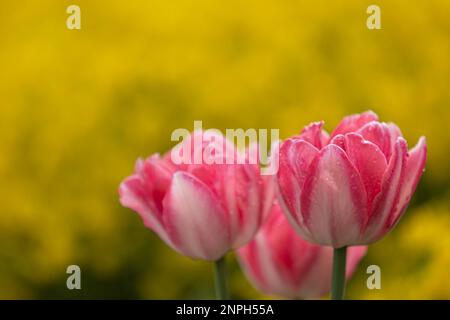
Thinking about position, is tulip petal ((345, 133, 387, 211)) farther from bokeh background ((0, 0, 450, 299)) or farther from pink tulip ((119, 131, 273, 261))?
bokeh background ((0, 0, 450, 299))

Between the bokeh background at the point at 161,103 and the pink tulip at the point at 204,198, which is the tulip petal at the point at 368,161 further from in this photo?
the bokeh background at the point at 161,103

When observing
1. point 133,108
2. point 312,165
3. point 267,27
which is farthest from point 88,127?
point 312,165

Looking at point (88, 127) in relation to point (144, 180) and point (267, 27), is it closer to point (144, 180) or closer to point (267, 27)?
point (267, 27)

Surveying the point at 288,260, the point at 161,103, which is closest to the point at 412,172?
the point at 288,260

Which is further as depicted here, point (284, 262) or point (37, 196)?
point (37, 196)

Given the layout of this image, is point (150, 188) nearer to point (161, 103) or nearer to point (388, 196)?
point (388, 196)

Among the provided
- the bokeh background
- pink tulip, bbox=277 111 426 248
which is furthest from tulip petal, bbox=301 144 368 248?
the bokeh background
